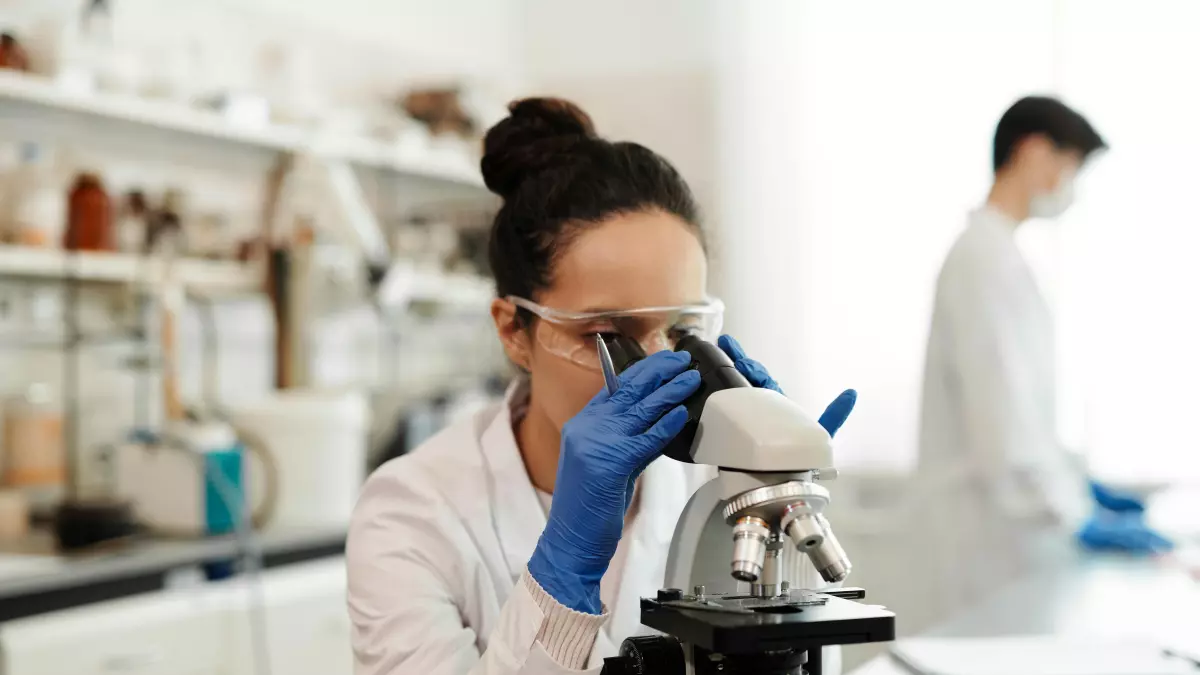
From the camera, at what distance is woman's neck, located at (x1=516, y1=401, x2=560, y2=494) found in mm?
1271


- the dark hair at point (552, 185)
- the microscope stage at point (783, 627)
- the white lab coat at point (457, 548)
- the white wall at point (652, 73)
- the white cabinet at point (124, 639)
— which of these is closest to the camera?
the microscope stage at point (783, 627)

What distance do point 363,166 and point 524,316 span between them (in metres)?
2.45

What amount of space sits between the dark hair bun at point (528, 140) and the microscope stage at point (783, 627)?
0.64 meters

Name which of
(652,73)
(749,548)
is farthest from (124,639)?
(652,73)

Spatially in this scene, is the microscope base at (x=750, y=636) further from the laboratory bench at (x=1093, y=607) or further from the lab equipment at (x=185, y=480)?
the lab equipment at (x=185, y=480)

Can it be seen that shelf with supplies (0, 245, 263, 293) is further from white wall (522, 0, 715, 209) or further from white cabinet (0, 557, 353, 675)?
white wall (522, 0, 715, 209)

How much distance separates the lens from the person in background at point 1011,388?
198 cm

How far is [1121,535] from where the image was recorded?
200cm

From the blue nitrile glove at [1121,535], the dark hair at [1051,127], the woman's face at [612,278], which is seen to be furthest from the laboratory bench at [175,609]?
the dark hair at [1051,127]

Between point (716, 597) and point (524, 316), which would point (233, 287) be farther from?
point (716, 597)

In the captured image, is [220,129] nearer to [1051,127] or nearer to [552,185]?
[552,185]

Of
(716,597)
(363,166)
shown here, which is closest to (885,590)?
(716,597)

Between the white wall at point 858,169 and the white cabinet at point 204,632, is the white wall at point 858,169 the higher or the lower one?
the higher one

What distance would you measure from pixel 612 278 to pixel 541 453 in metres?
Result: 0.27
